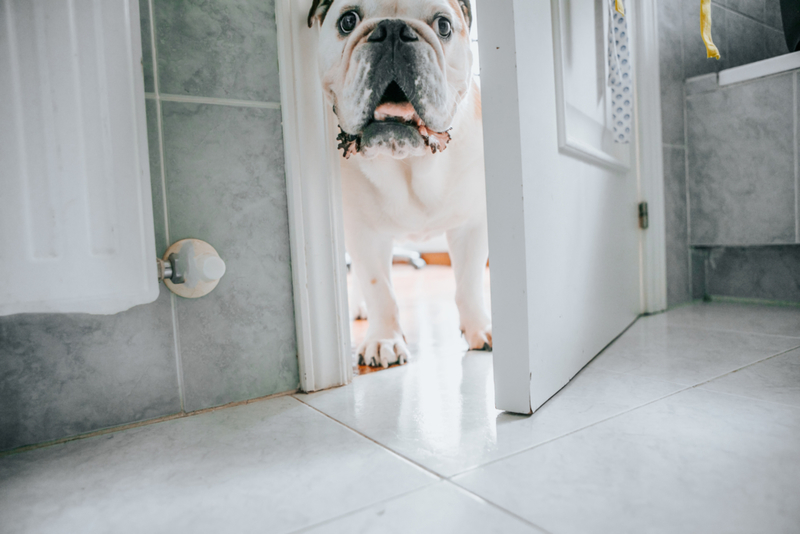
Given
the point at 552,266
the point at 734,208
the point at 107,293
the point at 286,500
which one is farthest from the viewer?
the point at 734,208

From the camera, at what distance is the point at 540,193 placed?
85 centimetres

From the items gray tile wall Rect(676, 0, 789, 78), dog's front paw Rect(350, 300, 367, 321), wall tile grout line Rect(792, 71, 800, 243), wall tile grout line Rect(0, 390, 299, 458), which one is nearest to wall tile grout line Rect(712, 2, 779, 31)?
gray tile wall Rect(676, 0, 789, 78)

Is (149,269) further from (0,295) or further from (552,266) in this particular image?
(552,266)

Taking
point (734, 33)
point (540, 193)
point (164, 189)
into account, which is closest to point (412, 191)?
point (540, 193)

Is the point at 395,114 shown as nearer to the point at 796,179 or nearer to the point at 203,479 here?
the point at 203,479

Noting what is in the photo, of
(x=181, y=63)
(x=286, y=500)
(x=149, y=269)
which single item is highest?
(x=181, y=63)

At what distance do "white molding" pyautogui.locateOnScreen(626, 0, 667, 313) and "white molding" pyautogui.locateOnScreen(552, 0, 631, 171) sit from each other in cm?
66

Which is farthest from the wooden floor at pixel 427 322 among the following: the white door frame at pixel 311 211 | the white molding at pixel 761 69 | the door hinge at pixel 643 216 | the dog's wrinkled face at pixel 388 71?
the white molding at pixel 761 69

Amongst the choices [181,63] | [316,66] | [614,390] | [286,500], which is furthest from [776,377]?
[181,63]

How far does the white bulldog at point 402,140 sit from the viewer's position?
1021mm

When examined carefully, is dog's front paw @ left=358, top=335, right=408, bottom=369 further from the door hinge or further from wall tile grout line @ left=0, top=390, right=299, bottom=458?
the door hinge

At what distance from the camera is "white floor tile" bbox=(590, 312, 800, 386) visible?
1.02m

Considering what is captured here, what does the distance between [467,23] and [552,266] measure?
2.29 ft

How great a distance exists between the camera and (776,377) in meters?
0.95
